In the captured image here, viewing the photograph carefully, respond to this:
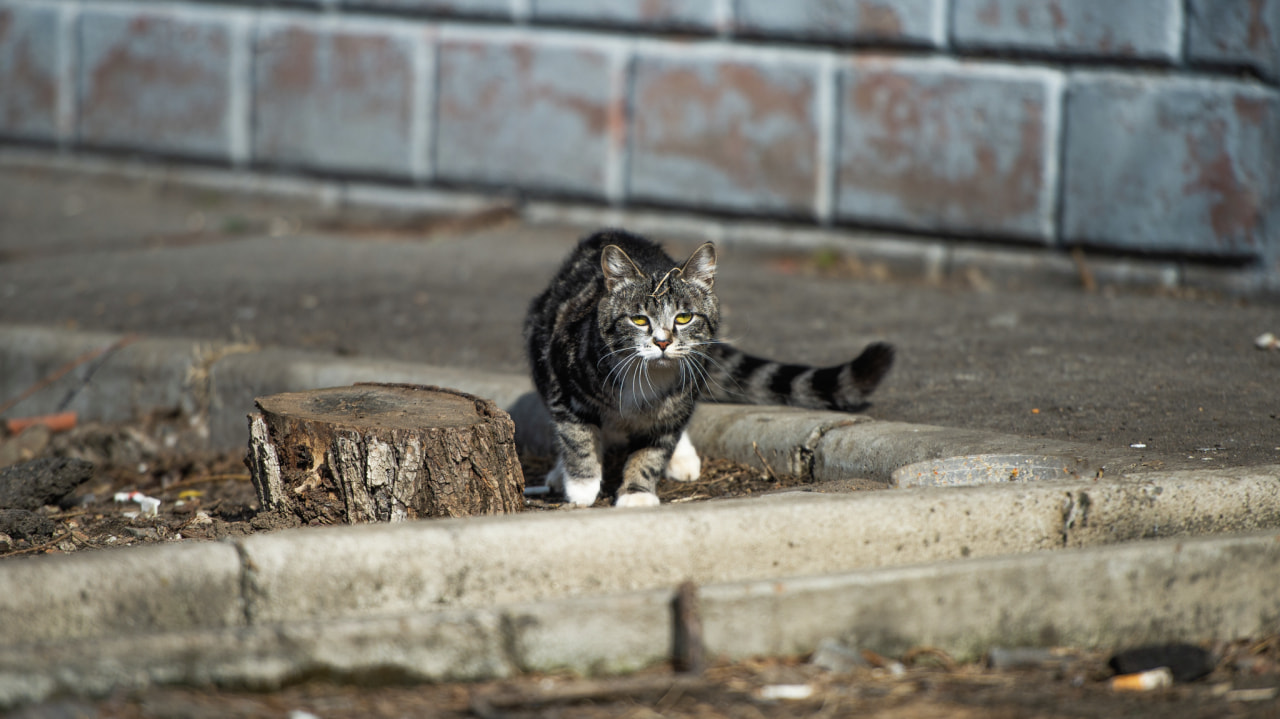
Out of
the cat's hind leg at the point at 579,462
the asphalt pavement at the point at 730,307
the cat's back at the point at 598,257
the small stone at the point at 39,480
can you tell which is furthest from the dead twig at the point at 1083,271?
the small stone at the point at 39,480

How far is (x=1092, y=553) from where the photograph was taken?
2.51m

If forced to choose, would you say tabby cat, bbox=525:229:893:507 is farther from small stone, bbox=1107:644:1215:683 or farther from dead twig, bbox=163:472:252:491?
small stone, bbox=1107:644:1215:683

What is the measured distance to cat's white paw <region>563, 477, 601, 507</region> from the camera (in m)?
3.61

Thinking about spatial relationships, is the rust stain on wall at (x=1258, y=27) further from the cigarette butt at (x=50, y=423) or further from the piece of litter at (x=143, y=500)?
the cigarette butt at (x=50, y=423)

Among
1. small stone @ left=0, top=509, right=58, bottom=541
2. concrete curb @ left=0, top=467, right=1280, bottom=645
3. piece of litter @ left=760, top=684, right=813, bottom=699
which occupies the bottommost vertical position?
small stone @ left=0, top=509, right=58, bottom=541

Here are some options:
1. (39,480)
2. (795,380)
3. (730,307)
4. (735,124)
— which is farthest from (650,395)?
(735,124)

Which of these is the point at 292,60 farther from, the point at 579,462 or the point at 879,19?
the point at 579,462

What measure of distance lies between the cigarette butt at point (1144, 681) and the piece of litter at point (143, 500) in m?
2.91

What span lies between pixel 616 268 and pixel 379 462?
103 cm

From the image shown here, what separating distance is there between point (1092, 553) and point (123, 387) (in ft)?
13.2

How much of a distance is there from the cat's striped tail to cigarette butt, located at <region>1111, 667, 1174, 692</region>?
1.51 meters

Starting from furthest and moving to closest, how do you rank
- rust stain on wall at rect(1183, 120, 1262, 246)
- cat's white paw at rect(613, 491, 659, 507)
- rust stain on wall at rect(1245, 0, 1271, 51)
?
rust stain on wall at rect(1183, 120, 1262, 246) < rust stain on wall at rect(1245, 0, 1271, 51) < cat's white paw at rect(613, 491, 659, 507)

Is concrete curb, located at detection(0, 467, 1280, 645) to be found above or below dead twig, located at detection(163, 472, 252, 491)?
above

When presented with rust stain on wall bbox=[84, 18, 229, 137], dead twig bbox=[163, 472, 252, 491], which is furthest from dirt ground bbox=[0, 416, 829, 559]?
rust stain on wall bbox=[84, 18, 229, 137]
